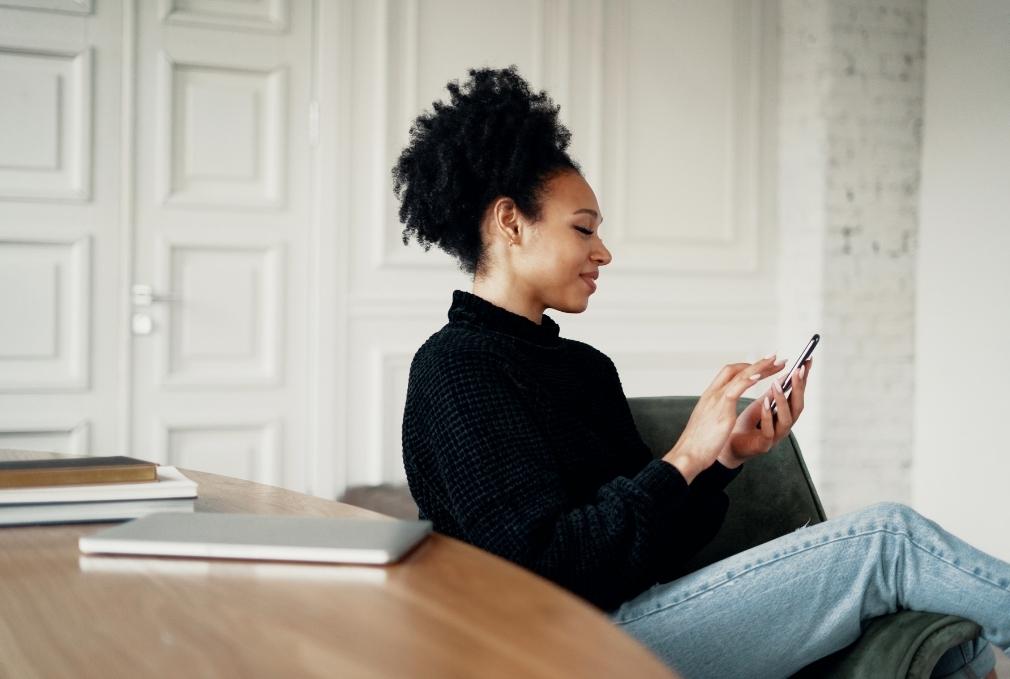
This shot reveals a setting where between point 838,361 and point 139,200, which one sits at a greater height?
point 139,200

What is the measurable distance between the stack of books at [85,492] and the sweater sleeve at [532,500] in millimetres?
455

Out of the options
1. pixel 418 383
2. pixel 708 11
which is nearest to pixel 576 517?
pixel 418 383

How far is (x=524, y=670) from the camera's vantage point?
0.61m

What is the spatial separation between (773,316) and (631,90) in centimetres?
109

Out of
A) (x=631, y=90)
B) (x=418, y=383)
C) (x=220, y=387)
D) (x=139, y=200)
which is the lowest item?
(x=220, y=387)

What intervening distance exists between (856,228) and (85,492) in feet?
11.9

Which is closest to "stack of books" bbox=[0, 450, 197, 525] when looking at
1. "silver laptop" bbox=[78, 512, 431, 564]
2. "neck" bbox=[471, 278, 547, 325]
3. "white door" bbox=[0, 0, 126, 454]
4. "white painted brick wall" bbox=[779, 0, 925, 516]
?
"silver laptop" bbox=[78, 512, 431, 564]

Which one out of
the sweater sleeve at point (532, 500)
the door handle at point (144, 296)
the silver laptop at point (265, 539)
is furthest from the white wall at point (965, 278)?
the silver laptop at point (265, 539)

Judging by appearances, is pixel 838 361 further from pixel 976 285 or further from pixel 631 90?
pixel 631 90

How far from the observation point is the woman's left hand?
169 cm

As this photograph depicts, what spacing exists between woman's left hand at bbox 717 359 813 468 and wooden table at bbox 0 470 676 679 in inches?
36.1

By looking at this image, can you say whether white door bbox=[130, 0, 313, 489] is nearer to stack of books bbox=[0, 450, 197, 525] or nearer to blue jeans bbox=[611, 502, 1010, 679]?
blue jeans bbox=[611, 502, 1010, 679]

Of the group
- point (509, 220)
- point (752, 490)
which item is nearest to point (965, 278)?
point (752, 490)

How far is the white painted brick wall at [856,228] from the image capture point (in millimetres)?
4086
